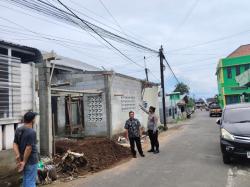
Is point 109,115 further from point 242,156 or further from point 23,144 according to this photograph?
point 23,144

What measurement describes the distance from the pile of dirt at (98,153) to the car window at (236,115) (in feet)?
12.1

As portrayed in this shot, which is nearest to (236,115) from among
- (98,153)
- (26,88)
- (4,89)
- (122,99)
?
(98,153)

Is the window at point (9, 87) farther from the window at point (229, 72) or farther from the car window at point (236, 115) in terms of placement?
the window at point (229, 72)

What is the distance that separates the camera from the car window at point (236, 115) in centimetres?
987

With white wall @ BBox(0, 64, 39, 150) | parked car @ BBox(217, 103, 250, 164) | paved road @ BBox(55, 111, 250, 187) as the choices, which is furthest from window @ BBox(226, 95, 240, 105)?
white wall @ BBox(0, 64, 39, 150)

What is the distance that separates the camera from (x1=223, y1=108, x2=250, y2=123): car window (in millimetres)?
9867

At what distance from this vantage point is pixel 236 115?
400 inches

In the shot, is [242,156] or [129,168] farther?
[129,168]

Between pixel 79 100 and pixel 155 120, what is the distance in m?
6.15

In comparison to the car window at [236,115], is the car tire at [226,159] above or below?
below

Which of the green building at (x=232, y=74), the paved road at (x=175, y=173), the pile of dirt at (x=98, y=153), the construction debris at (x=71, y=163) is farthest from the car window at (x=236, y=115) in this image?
the green building at (x=232, y=74)

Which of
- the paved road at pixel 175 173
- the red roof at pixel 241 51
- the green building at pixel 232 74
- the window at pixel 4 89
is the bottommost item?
the paved road at pixel 175 173

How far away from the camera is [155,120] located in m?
12.2

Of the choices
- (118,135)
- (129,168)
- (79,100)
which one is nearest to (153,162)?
(129,168)
